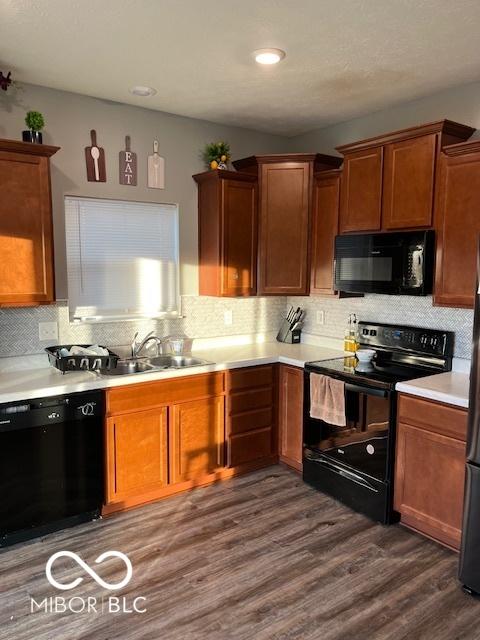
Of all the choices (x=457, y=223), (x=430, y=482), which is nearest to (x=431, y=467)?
(x=430, y=482)

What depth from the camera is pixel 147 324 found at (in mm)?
3678

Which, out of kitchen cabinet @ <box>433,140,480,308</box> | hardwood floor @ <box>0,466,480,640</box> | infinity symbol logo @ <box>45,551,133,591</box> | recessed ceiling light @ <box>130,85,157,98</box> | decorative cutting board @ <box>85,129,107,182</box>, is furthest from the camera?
decorative cutting board @ <box>85,129,107,182</box>

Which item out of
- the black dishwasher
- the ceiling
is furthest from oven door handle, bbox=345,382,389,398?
the ceiling

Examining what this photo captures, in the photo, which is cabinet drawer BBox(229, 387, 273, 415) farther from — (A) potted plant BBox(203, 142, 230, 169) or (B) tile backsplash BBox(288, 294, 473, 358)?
(A) potted plant BBox(203, 142, 230, 169)

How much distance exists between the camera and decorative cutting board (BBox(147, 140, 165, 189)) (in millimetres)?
3617

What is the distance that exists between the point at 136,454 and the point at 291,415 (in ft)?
3.93

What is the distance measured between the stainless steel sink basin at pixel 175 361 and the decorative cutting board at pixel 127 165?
128 cm

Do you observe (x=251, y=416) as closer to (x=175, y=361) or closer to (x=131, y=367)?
(x=175, y=361)

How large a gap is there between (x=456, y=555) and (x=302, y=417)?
128 cm

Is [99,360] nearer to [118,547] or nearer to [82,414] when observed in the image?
[82,414]

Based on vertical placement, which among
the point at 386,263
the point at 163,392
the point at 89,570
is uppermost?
the point at 386,263

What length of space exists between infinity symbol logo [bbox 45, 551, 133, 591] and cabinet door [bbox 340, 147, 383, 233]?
250cm

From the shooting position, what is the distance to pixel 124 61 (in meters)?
2.71

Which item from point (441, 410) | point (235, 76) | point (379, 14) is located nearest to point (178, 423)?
point (441, 410)
